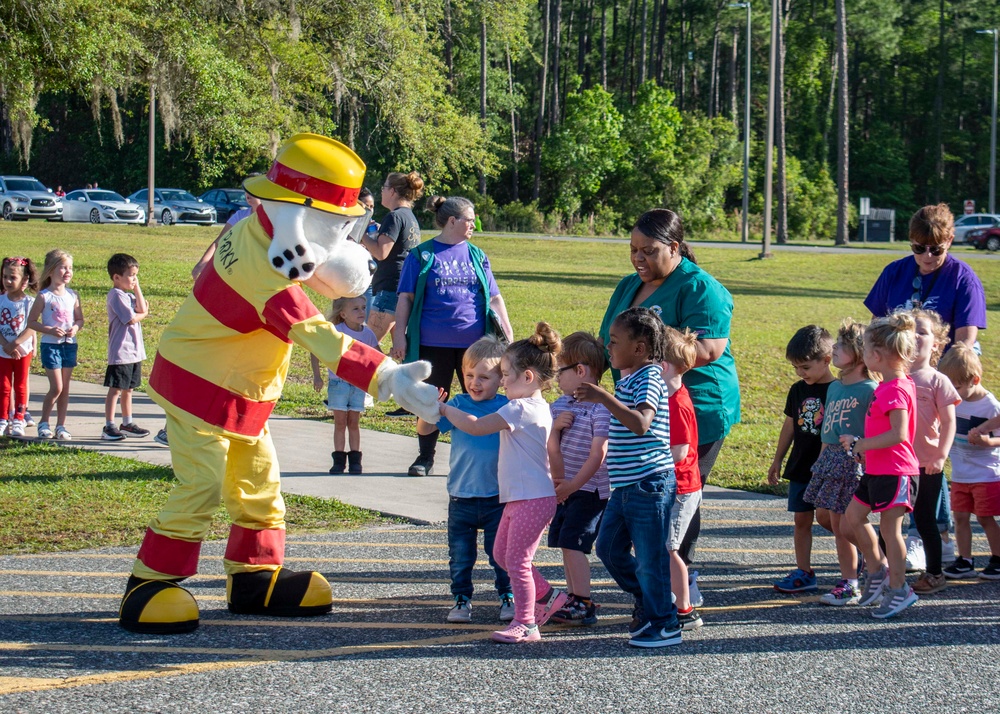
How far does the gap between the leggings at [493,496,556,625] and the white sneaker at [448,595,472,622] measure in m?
0.28

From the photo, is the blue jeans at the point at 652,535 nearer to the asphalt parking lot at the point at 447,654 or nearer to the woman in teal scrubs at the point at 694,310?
the asphalt parking lot at the point at 447,654

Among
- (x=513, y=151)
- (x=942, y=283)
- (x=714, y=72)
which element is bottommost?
(x=942, y=283)

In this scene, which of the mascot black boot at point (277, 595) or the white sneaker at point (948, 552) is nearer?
the mascot black boot at point (277, 595)

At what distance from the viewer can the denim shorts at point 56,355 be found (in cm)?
909

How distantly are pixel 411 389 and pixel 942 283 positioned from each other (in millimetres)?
3172

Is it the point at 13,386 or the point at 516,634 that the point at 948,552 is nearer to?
the point at 516,634

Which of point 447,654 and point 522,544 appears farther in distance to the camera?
point 522,544

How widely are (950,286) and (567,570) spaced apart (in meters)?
2.65

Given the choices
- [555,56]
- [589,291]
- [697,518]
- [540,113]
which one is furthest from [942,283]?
[555,56]

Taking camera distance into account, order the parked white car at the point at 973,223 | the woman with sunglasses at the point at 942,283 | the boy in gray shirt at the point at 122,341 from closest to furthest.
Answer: the woman with sunglasses at the point at 942,283, the boy in gray shirt at the point at 122,341, the parked white car at the point at 973,223

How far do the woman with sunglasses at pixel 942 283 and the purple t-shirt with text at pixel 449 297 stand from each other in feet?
8.85

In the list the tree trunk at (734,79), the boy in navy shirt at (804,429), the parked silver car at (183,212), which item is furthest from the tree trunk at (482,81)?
the boy in navy shirt at (804,429)

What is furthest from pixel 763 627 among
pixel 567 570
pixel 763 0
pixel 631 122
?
pixel 763 0

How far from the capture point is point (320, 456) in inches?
341
